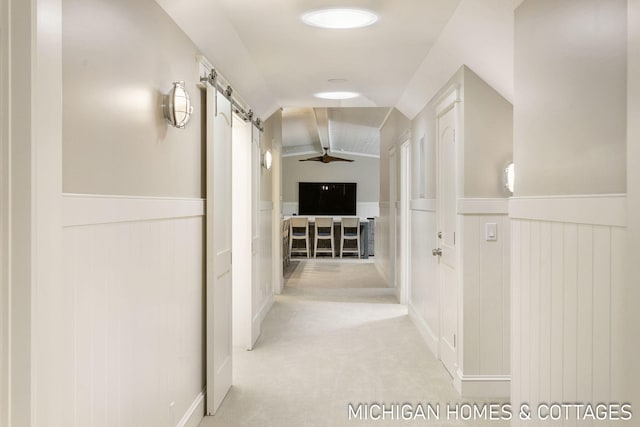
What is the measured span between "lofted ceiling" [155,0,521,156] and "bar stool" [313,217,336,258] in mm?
6234

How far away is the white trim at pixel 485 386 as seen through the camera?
3.29m

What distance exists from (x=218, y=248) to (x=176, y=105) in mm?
1056

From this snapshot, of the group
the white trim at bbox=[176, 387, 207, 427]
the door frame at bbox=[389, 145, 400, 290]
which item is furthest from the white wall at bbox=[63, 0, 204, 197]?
the door frame at bbox=[389, 145, 400, 290]

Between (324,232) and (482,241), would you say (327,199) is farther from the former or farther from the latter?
(482,241)

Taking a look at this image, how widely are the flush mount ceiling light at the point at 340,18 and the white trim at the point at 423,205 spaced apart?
1847 millimetres

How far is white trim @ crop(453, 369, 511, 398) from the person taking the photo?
3.29m

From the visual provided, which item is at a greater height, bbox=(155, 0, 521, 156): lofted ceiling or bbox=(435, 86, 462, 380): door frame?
bbox=(155, 0, 521, 156): lofted ceiling

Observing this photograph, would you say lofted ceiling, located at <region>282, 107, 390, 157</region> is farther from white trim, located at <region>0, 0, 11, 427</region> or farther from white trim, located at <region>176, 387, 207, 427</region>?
white trim, located at <region>0, 0, 11, 427</region>

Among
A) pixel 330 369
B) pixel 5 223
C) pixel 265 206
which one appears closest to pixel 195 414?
pixel 330 369

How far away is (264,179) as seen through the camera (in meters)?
5.66

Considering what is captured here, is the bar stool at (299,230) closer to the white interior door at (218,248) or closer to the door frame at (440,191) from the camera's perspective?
the door frame at (440,191)

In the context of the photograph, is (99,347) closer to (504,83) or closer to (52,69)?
(52,69)

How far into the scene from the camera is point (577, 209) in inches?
66.4

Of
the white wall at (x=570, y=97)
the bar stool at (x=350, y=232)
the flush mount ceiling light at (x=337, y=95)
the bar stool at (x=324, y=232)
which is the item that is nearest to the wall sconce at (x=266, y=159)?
the flush mount ceiling light at (x=337, y=95)
